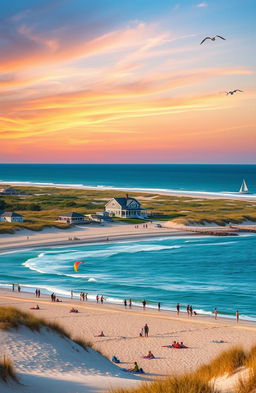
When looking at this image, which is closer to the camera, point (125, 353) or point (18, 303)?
point (125, 353)

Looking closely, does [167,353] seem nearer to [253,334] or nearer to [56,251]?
[253,334]

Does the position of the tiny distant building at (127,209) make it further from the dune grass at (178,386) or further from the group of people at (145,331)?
the dune grass at (178,386)

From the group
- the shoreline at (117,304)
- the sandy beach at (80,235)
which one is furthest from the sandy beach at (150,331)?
the sandy beach at (80,235)

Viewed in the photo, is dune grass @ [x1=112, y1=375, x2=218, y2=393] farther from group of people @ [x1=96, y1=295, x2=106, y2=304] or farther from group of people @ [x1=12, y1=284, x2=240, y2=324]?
group of people @ [x1=96, y1=295, x2=106, y2=304]

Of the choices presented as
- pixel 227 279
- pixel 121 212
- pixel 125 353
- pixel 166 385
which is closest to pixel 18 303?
pixel 125 353

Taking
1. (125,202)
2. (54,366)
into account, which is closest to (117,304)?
(54,366)

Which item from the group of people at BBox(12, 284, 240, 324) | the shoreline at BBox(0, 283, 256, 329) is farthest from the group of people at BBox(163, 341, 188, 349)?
the group of people at BBox(12, 284, 240, 324)
